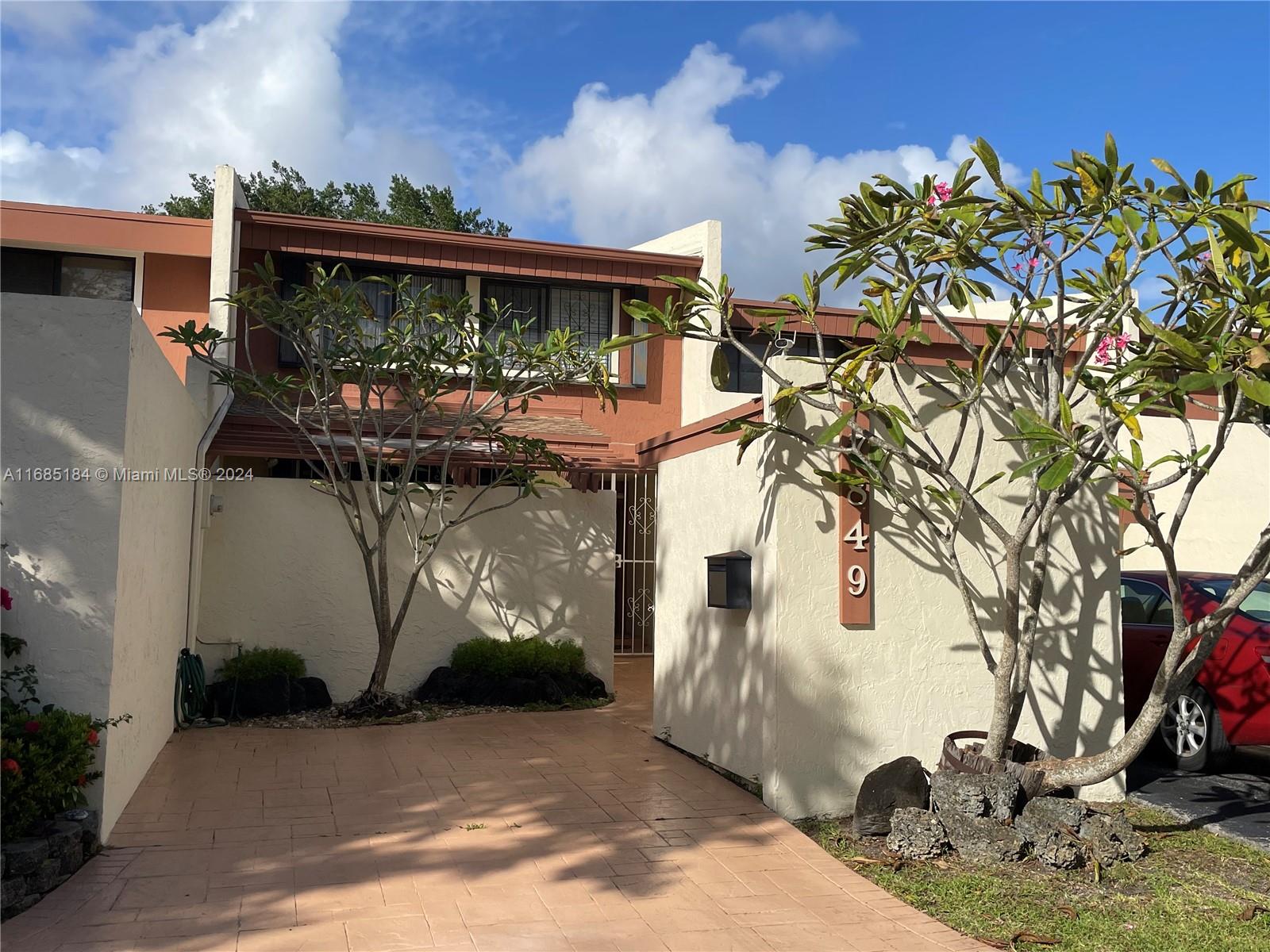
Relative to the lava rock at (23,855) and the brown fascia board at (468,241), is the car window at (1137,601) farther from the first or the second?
the lava rock at (23,855)

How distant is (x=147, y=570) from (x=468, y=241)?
7.63m

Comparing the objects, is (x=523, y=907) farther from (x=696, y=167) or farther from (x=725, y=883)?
(x=696, y=167)

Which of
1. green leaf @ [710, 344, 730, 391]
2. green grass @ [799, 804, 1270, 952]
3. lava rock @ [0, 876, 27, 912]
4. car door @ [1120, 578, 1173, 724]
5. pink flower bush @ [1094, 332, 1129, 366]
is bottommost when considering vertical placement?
green grass @ [799, 804, 1270, 952]

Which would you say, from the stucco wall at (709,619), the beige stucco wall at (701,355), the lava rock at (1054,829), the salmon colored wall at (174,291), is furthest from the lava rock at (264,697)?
the lava rock at (1054,829)

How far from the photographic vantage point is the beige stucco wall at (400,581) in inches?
398

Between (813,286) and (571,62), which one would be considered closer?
(813,286)

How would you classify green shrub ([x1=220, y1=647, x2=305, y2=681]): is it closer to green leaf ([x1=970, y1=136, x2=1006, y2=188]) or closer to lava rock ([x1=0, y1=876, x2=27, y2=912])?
lava rock ([x1=0, y1=876, x2=27, y2=912])

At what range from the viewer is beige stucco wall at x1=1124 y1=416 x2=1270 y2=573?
1524cm

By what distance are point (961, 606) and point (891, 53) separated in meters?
4.94

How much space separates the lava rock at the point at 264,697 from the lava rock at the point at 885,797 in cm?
579

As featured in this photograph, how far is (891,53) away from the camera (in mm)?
8805

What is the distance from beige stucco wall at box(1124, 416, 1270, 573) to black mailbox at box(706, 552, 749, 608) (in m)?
10.4

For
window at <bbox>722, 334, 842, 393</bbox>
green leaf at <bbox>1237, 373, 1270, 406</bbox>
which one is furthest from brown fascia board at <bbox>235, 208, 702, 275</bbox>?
green leaf at <bbox>1237, 373, 1270, 406</bbox>

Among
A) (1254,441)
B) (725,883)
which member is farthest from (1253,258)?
(1254,441)
